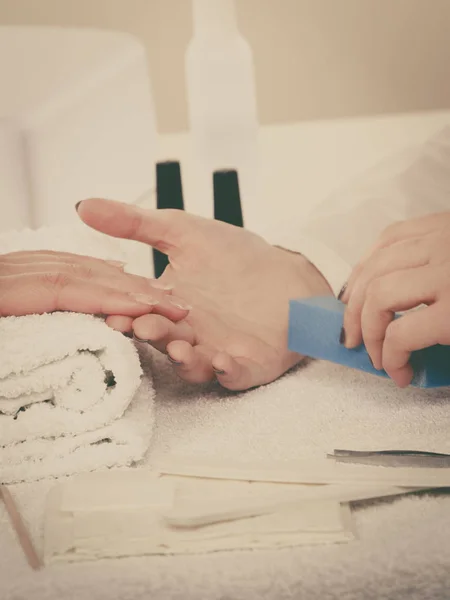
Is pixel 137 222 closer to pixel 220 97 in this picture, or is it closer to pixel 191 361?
pixel 191 361

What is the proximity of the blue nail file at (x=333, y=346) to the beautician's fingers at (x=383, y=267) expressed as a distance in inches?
0.5

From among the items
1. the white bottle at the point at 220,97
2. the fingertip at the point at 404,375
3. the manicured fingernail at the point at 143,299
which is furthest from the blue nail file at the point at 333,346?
the white bottle at the point at 220,97

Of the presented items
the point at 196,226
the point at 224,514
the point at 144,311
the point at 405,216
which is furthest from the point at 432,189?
the point at 224,514

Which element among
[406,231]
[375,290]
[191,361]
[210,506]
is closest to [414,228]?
[406,231]

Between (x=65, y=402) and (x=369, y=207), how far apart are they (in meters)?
0.46

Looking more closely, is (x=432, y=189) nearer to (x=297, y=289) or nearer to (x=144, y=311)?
(x=297, y=289)

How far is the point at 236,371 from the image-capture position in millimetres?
545

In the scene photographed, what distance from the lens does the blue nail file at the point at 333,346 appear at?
0.52 m

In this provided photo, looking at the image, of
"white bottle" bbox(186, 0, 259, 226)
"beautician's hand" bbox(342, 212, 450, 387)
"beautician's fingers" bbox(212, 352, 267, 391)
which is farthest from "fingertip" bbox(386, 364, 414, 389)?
"white bottle" bbox(186, 0, 259, 226)

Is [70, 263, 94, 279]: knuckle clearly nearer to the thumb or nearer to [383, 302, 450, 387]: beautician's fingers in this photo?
the thumb

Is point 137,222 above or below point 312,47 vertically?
below

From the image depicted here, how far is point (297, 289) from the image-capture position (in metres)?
0.68

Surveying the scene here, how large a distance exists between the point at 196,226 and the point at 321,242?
148mm

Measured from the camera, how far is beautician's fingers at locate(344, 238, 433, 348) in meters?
0.53
